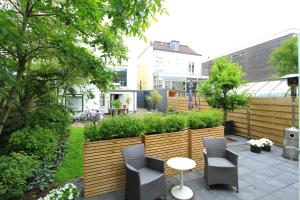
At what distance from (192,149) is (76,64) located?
11.5 ft

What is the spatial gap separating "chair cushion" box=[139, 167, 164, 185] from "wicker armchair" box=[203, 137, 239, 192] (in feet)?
3.68

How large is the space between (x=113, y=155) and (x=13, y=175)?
170 centimetres

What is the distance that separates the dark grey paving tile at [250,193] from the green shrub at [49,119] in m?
5.63

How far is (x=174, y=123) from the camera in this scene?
4.59m

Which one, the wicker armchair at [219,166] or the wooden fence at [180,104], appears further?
the wooden fence at [180,104]

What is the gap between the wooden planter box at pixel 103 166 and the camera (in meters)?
3.56

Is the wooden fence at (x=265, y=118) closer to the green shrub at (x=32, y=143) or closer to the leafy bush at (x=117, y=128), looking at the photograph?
the leafy bush at (x=117, y=128)

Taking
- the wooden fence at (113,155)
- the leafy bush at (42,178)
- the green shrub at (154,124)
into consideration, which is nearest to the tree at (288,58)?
the wooden fence at (113,155)

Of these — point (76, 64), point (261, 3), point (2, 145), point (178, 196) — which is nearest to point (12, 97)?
point (76, 64)

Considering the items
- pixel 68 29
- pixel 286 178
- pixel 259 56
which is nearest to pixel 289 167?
pixel 286 178

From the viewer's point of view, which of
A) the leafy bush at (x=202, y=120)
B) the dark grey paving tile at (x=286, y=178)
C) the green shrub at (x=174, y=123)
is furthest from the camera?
the leafy bush at (x=202, y=120)

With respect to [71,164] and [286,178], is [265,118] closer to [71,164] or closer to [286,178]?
[286,178]

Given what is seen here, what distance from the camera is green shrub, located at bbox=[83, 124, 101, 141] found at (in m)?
3.63

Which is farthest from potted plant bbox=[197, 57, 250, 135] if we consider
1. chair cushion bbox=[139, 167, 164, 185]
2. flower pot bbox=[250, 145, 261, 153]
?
chair cushion bbox=[139, 167, 164, 185]
